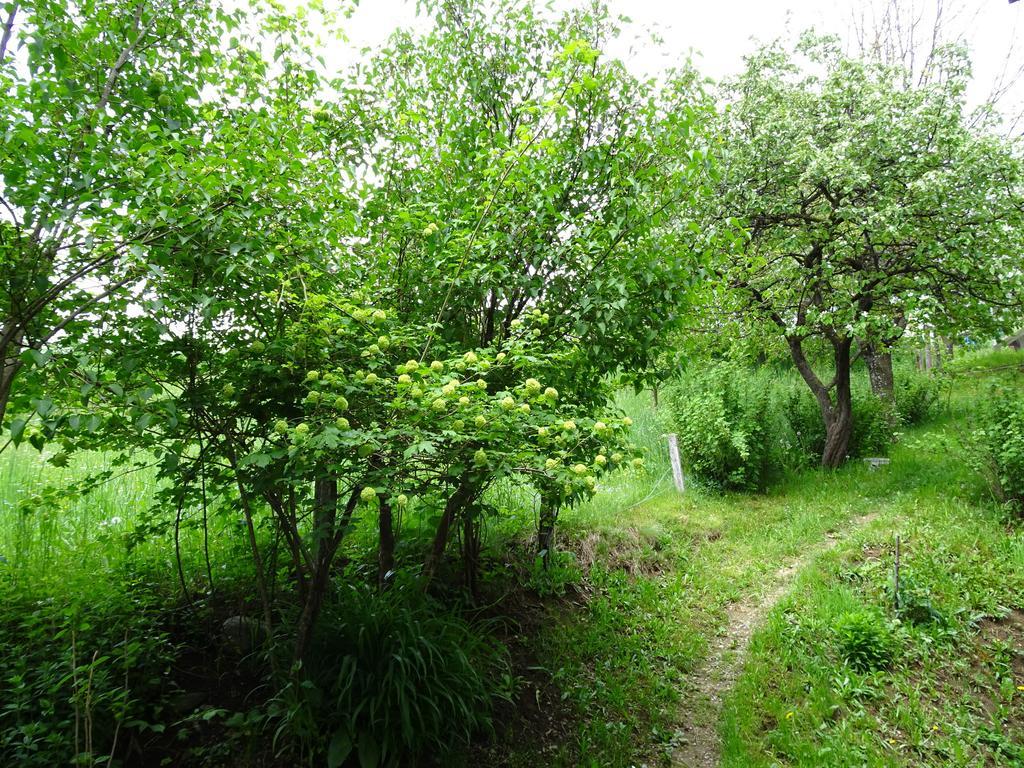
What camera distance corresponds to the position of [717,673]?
4160mm

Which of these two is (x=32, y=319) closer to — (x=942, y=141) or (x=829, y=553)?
(x=829, y=553)

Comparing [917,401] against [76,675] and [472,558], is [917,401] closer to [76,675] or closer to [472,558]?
[472,558]

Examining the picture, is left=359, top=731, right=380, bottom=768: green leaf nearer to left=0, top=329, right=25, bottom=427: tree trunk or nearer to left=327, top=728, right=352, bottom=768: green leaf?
left=327, top=728, right=352, bottom=768: green leaf

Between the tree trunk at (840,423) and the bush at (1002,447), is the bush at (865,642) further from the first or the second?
the tree trunk at (840,423)

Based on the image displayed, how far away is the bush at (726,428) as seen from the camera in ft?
25.6

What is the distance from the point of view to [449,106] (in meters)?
3.93

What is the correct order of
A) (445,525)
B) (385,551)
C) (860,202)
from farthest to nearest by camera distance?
(860,202) < (385,551) < (445,525)

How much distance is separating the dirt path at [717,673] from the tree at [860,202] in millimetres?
3223

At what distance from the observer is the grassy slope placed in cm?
334

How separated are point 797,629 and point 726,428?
365cm

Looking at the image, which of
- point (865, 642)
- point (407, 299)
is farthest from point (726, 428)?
point (407, 299)

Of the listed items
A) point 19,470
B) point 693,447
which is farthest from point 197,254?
point 693,447

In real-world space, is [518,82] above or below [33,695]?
above

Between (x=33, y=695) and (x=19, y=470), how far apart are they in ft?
8.73
